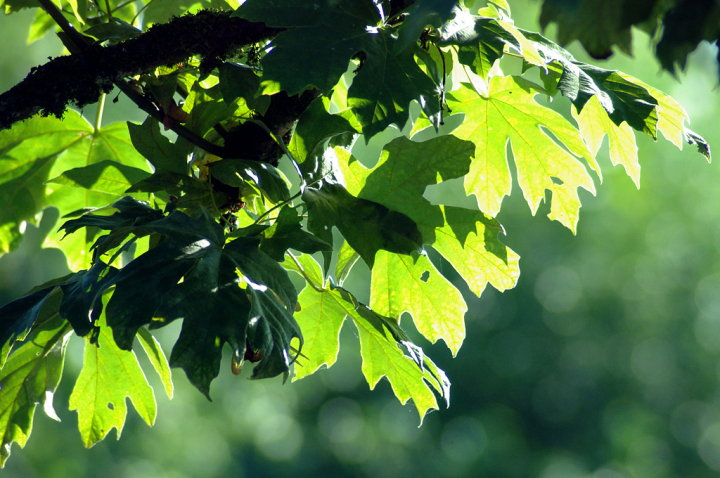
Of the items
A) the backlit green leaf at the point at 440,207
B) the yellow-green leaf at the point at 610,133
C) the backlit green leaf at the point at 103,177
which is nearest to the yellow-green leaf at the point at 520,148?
the yellow-green leaf at the point at 610,133

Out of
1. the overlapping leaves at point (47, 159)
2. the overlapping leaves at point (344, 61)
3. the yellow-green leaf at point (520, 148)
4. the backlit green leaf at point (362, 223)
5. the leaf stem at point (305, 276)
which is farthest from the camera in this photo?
the overlapping leaves at point (47, 159)

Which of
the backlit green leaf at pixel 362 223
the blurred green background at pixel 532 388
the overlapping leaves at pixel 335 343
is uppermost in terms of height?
the backlit green leaf at pixel 362 223

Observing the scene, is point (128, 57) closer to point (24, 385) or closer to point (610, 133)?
point (24, 385)

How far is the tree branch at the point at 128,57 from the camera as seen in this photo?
1029 millimetres

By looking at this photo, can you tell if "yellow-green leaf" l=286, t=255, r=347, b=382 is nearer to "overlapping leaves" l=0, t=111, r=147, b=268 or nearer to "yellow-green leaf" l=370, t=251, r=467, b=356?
"yellow-green leaf" l=370, t=251, r=467, b=356

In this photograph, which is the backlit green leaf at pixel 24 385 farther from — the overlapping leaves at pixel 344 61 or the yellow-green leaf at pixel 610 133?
the yellow-green leaf at pixel 610 133

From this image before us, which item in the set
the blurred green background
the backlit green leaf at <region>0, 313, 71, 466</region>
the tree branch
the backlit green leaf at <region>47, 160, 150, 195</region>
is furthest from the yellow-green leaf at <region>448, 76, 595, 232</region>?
the blurred green background

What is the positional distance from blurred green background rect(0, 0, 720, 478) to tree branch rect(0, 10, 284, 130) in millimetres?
6442

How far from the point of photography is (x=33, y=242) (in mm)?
7328

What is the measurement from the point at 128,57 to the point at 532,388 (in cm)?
764

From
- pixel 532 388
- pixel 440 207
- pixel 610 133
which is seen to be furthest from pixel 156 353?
pixel 532 388

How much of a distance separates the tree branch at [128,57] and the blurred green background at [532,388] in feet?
21.1

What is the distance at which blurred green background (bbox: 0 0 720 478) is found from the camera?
7.32 meters

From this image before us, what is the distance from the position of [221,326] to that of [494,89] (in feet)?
2.69
